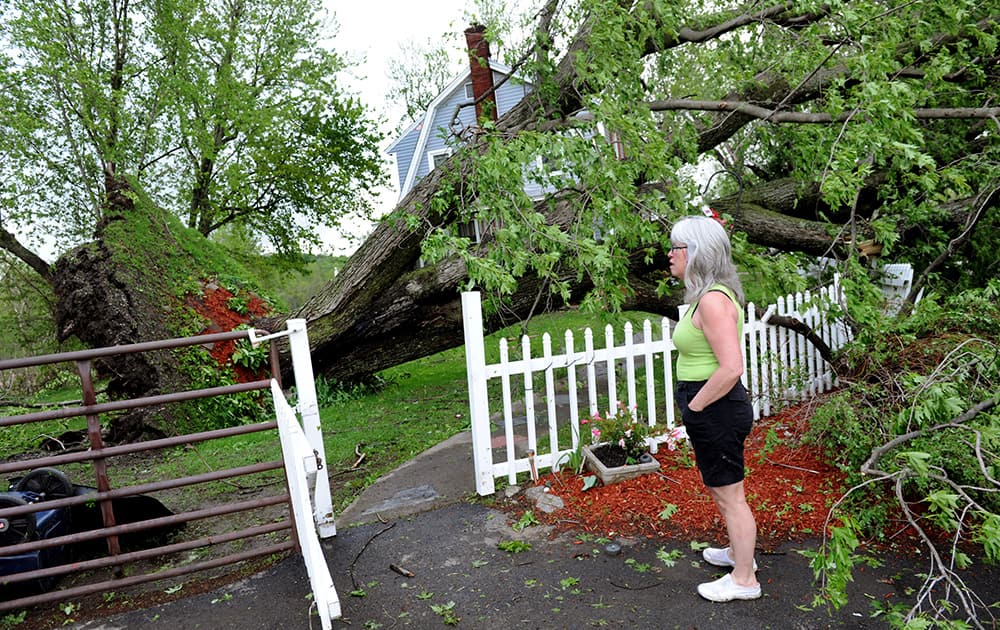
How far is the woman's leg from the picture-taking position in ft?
10.1

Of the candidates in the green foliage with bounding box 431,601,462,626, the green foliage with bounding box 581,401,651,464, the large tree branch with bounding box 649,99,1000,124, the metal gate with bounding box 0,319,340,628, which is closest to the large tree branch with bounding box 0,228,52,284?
the metal gate with bounding box 0,319,340,628

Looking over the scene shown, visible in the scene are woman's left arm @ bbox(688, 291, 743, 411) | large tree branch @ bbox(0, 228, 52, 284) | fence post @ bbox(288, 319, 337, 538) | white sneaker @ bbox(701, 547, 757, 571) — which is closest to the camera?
woman's left arm @ bbox(688, 291, 743, 411)

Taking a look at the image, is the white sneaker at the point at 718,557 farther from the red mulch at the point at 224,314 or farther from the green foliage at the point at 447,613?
the red mulch at the point at 224,314

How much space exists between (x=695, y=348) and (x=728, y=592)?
1226 mm

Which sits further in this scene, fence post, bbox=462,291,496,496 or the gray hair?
fence post, bbox=462,291,496,496

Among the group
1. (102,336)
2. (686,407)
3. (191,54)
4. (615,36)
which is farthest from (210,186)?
(686,407)

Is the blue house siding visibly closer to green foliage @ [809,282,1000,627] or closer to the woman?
green foliage @ [809,282,1000,627]

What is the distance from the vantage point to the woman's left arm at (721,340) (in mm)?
2904

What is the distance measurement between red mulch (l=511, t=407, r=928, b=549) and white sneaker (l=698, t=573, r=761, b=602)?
2.02ft

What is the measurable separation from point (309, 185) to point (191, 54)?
5.03 m

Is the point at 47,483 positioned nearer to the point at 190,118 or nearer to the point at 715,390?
the point at 715,390

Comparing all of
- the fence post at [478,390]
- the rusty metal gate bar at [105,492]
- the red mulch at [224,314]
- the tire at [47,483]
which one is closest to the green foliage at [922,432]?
the fence post at [478,390]

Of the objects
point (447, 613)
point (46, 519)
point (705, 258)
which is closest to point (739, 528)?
point (705, 258)

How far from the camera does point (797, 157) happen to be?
6477mm
